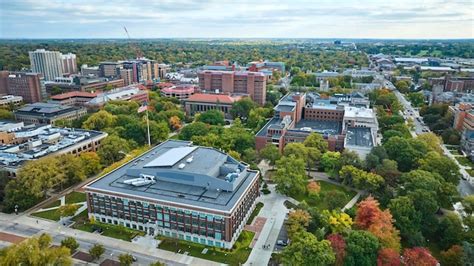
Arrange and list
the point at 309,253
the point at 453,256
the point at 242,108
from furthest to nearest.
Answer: the point at 242,108
the point at 453,256
the point at 309,253

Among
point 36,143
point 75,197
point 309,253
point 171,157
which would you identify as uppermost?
point 171,157

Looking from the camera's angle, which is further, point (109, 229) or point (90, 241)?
point (109, 229)

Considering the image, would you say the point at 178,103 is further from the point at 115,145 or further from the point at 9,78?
the point at 9,78

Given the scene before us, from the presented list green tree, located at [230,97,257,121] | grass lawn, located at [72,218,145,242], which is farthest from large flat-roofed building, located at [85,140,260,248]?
green tree, located at [230,97,257,121]

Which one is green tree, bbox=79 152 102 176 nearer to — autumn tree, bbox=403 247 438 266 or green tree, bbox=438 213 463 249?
autumn tree, bbox=403 247 438 266

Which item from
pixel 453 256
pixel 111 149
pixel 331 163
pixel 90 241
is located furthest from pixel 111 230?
pixel 453 256

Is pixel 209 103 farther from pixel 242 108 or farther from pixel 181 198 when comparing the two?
pixel 181 198

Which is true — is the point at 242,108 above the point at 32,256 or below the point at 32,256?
above
